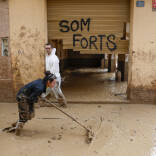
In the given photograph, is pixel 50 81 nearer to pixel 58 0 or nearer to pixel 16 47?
pixel 16 47

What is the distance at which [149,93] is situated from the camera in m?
6.21

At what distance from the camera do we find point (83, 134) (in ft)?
14.1

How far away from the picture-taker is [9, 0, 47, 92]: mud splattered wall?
6.07 m

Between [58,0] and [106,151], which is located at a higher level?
[58,0]

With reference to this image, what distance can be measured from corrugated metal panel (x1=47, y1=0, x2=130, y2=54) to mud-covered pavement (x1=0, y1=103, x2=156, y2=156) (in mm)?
1994

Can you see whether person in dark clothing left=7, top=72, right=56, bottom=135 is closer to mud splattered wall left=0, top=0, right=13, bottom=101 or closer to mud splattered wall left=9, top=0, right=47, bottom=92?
mud splattered wall left=9, top=0, right=47, bottom=92

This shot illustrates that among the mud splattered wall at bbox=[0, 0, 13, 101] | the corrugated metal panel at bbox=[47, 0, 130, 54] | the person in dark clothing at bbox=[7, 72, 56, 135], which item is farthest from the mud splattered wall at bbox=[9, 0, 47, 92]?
the person in dark clothing at bbox=[7, 72, 56, 135]

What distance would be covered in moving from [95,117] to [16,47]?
3.10 m

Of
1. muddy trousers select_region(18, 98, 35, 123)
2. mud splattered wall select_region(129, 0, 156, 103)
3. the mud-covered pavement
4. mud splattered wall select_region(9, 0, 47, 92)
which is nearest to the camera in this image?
the mud-covered pavement

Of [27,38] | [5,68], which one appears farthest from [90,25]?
[5,68]

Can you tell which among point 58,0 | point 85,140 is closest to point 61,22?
point 58,0

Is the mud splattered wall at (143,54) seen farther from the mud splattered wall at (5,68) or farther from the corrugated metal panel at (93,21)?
the mud splattered wall at (5,68)

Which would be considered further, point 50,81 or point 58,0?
point 58,0

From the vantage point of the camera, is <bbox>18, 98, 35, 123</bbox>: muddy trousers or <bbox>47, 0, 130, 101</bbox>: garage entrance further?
<bbox>47, 0, 130, 101</bbox>: garage entrance
